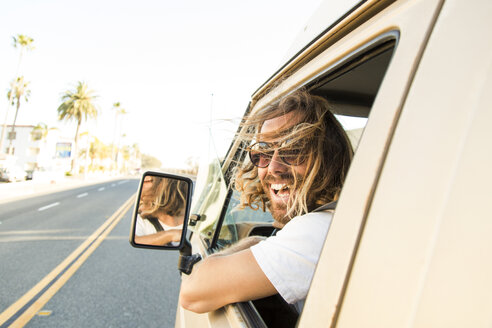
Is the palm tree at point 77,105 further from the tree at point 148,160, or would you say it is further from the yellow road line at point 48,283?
the tree at point 148,160

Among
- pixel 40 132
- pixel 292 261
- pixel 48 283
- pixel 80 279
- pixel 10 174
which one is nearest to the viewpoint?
pixel 292 261

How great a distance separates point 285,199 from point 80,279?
461 cm

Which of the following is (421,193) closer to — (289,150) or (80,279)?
(289,150)

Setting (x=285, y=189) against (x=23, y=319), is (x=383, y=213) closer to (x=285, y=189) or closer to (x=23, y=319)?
(x=285, y=189)

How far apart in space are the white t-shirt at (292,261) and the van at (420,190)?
0.69 ft

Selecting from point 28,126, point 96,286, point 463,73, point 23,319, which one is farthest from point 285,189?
point 28,126

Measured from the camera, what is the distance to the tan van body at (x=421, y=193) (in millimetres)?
476

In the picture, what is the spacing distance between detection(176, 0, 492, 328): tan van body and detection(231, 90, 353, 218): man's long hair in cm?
60

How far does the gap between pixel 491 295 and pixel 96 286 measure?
516 cm

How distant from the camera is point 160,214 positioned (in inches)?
72.5

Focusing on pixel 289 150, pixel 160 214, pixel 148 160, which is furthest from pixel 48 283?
pixel 148 160

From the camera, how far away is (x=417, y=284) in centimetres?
51

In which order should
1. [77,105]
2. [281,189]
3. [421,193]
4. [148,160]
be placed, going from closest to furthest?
1. [421,193]
2. [281,189]
3. [77,105]
4. [148,160]

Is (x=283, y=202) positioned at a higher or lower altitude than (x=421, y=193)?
lower
